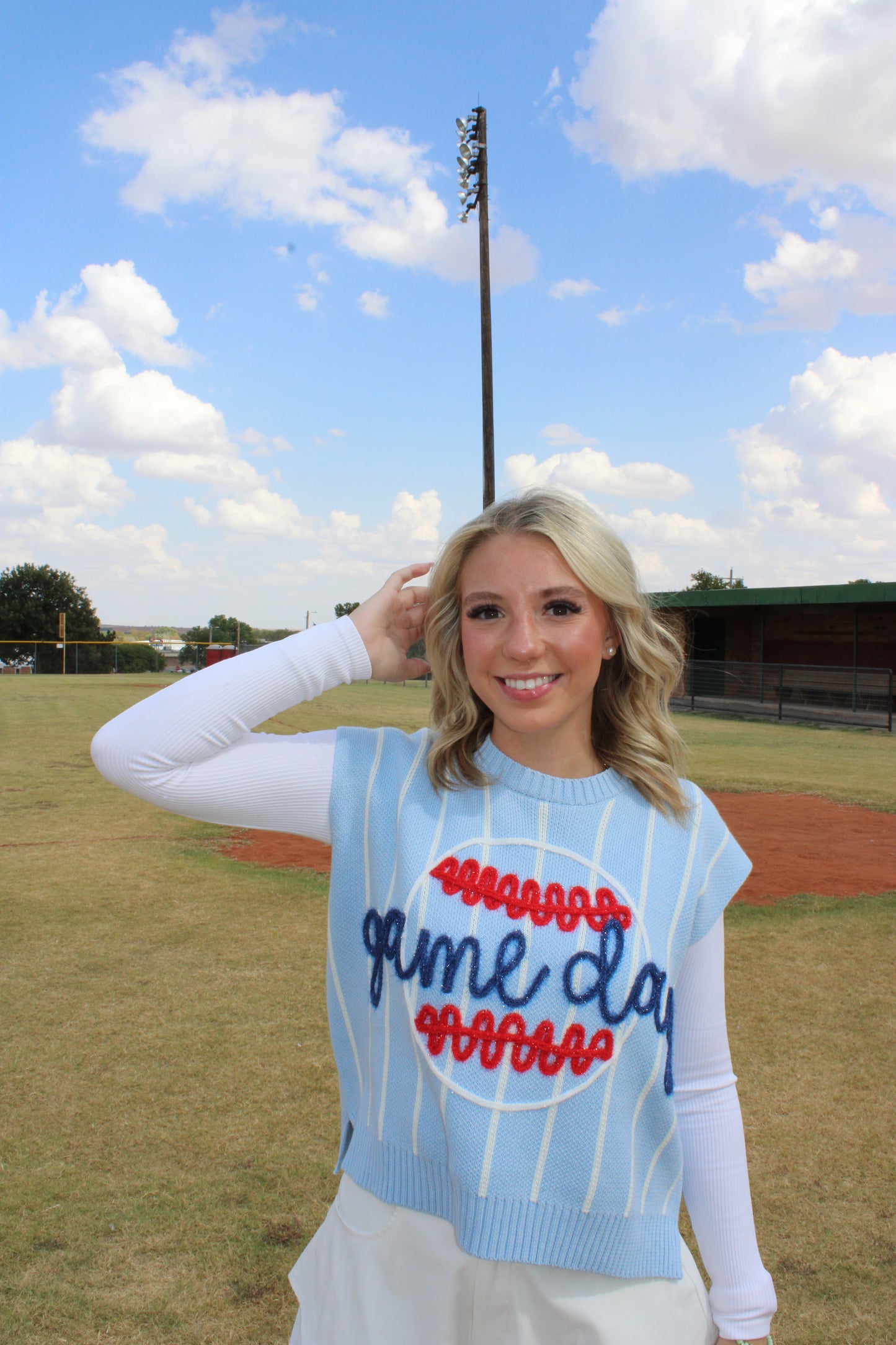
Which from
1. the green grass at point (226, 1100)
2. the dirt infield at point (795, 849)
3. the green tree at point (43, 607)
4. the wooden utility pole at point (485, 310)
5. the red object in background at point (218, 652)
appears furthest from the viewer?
the green tree at point (43, 607)

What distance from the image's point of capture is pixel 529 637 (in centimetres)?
148

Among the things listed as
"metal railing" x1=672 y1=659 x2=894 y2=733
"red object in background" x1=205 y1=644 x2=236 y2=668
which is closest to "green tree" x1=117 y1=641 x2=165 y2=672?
"red object in background" x1=205 y1=644 x2=236 y2=668

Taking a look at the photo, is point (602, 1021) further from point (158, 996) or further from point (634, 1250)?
point (158, 996)

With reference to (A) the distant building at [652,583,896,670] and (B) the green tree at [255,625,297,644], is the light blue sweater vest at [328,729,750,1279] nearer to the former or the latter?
(A) the distant building at [652,583,896,670]

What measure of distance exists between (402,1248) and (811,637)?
28.9m

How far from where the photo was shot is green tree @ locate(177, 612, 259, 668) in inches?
2100

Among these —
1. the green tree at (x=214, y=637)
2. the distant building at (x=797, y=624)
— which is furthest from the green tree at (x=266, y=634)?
the distant building at (x=797, y=624)

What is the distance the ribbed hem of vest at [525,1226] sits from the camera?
4.09ft

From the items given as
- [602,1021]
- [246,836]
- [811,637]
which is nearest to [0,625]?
[811,637]

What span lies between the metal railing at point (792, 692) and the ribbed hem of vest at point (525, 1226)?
21.4 meters

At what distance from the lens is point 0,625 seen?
202 feet

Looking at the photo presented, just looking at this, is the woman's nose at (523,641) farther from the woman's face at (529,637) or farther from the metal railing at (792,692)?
the metal railing at (792,692)

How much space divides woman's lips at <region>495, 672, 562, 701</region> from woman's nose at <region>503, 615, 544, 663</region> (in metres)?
0.04

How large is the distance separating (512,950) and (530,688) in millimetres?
423
